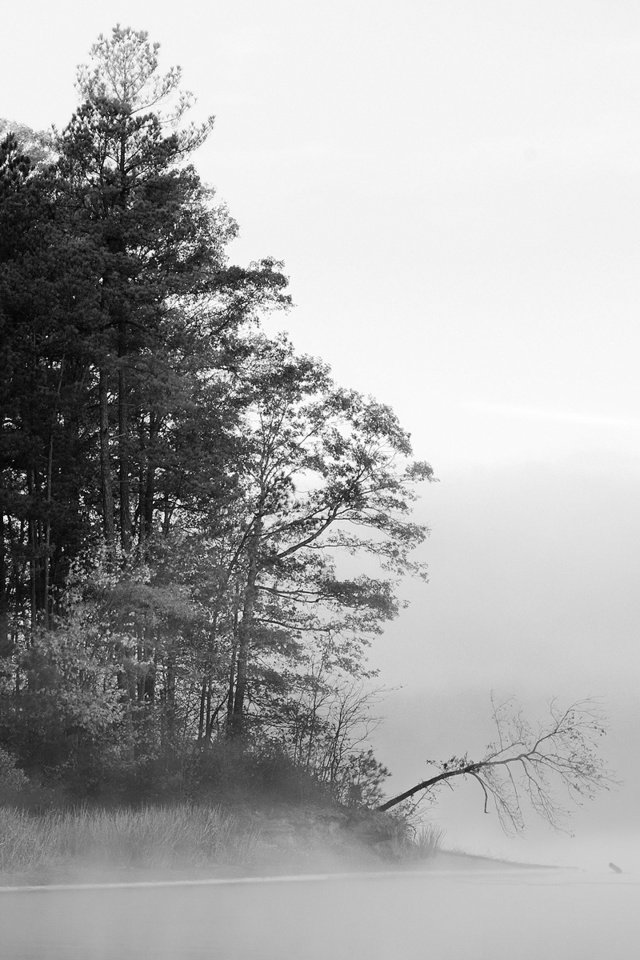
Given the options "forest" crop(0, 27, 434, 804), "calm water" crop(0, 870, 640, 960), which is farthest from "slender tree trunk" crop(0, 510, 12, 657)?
"calm water" crop(0, 870, 640, 960)

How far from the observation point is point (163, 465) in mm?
35062

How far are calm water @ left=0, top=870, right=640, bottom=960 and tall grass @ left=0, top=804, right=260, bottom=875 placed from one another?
6.20 ft

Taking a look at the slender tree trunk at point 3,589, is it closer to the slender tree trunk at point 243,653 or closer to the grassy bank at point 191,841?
the slender tree trunk at point 243,653

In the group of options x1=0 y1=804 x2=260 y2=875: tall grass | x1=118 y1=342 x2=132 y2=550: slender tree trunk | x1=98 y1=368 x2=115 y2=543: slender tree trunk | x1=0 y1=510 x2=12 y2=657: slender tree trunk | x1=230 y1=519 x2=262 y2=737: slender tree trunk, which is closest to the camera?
x1=0 y1=804 x2=260 y2=875: tall grass

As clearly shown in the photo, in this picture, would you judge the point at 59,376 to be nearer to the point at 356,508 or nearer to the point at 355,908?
the point at 356,508

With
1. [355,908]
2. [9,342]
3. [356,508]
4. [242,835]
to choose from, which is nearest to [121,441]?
[9,342]

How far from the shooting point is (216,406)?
35.6 meters

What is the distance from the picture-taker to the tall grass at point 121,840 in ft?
66.9

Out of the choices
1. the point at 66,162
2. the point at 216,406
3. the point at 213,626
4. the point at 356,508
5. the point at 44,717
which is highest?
the point at 66,162

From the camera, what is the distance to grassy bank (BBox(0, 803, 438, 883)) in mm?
20531

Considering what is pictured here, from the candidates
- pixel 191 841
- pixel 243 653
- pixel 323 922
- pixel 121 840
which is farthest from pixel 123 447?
pixel 323 922

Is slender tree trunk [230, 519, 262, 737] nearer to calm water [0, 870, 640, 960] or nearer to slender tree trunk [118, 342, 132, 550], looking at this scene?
slender tree trunk [118, 342, 132, 550]

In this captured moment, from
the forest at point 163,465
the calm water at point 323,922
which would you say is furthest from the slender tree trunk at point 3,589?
the calm water at point 323,922

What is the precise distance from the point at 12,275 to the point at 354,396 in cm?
966
